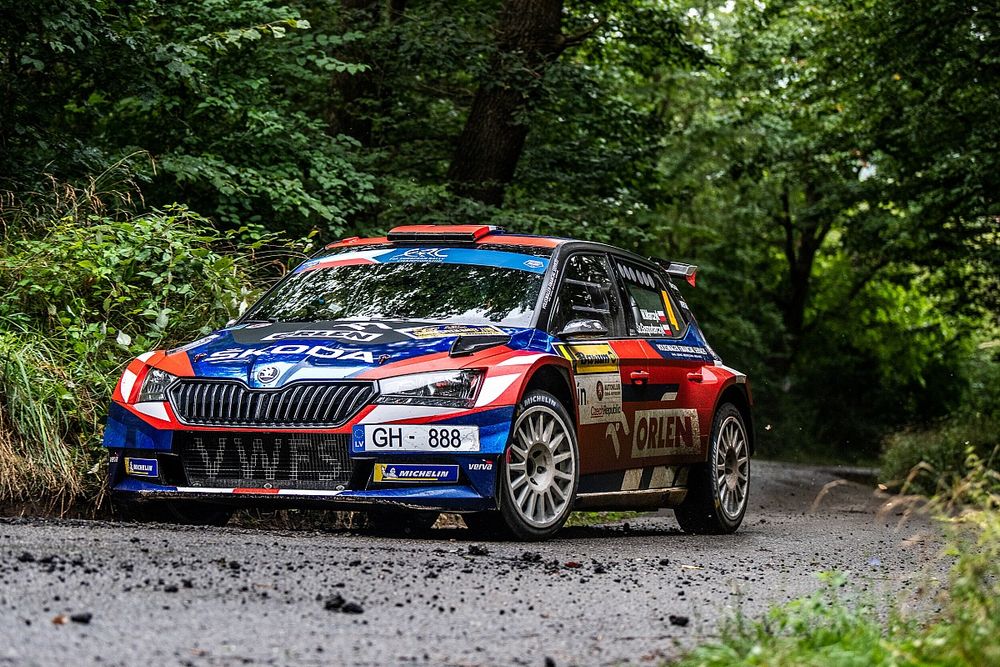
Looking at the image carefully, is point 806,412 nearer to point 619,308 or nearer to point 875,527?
point 875,527

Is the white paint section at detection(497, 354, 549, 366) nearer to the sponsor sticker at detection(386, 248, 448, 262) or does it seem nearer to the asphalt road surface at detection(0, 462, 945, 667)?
the asphalt road surface at detection(0, 462, 945, 667)

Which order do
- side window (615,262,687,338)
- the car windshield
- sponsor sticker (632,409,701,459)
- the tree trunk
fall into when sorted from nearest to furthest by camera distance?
1. the car windshield
2. sponsor sticker (632,409,701,459)
3. side window (615,262,687,338)
4. the tree trunk

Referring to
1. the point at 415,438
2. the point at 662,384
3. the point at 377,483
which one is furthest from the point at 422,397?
the point at 662,384

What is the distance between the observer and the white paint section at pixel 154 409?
798 cm

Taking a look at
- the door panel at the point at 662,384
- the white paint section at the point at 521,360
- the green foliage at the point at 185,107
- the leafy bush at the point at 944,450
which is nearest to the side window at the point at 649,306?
the door panel at the point at 662,384

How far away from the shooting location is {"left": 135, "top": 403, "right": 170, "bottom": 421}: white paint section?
7980 millimetres

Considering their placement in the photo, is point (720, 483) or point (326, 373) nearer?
point (326, 373)

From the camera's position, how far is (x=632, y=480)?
371 inches

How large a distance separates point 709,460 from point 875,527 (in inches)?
116

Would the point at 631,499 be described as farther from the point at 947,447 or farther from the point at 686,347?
the point at 947,447

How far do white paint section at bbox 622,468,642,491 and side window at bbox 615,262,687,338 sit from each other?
910 millimetres

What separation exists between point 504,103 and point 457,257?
26.6 ft

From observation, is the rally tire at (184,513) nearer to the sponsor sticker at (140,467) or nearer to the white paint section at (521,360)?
the sponsor sticker at (140,467)

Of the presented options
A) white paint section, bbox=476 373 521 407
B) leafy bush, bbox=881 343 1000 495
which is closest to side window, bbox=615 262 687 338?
white paint section, bbox=476 373 521 407
